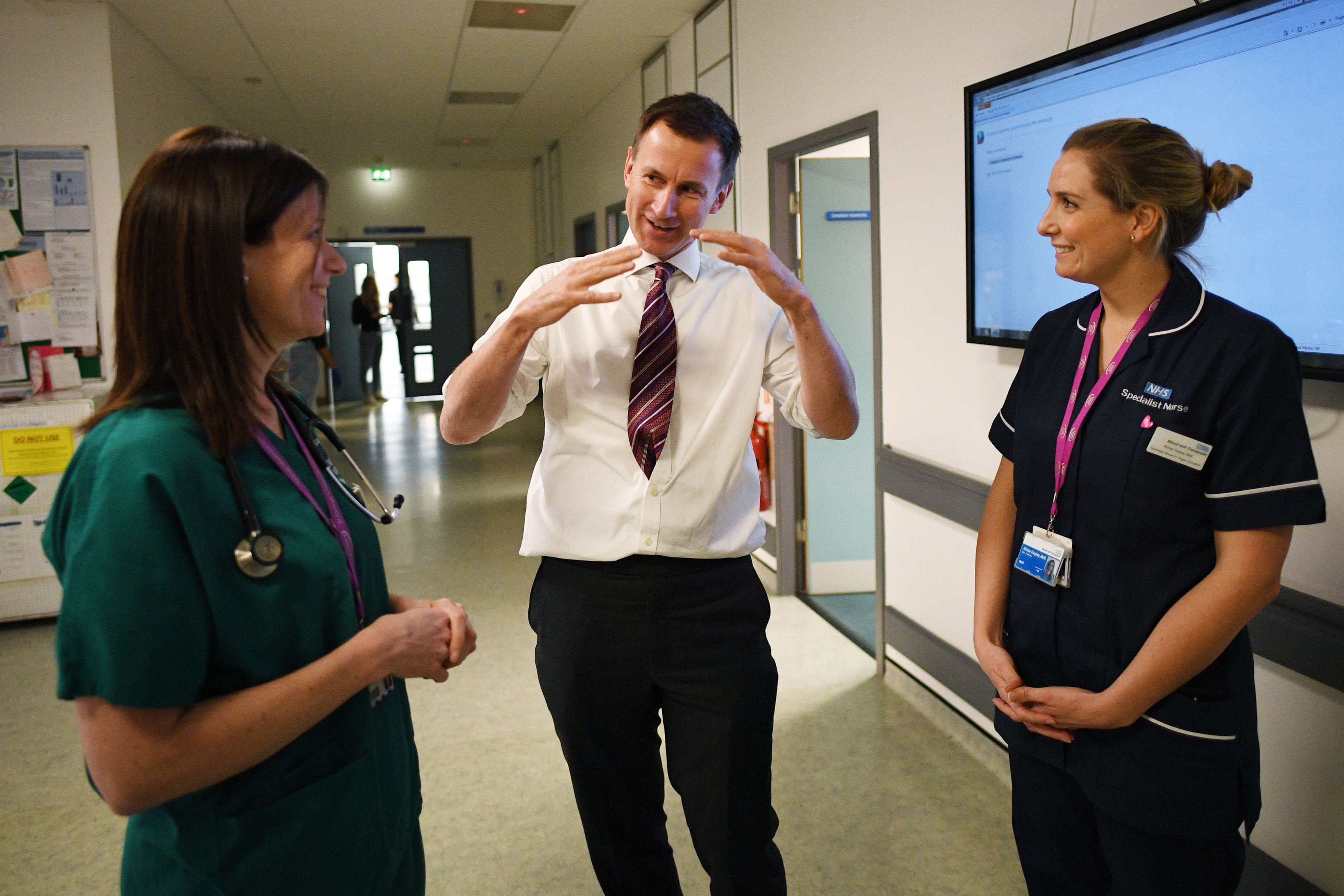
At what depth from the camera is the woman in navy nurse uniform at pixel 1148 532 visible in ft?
4.54

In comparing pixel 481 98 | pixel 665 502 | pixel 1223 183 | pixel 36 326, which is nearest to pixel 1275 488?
pixel 1223 183

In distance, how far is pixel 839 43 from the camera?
3.81 meters

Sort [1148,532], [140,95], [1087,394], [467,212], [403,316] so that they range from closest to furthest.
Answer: [1148,532] < [1087,394] < [140,95] < [467,212] < [403,316]

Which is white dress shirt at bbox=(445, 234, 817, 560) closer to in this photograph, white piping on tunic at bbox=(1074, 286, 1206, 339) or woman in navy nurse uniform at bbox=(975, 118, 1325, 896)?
woman in navy nurse uniform at bbox=(975, 118, 1325, 896)

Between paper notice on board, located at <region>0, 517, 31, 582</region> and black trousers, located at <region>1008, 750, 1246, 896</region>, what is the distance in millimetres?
4775

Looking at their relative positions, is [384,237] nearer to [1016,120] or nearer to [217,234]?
[1016,120]

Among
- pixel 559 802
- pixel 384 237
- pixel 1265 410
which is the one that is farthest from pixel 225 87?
pixel 1265 410

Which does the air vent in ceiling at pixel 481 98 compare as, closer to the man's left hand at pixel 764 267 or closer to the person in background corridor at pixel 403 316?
the person in background corridor at pixel 403 316

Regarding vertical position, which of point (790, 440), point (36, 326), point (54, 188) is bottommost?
point (790, 440)

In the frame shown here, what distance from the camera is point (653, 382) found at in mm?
1764

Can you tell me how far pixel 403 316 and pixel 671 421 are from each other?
12.6 metres

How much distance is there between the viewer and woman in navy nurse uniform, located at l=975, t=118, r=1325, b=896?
4.54 feet

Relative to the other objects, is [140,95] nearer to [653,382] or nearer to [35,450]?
[35,450]

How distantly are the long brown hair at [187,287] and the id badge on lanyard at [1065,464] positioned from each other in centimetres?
124
